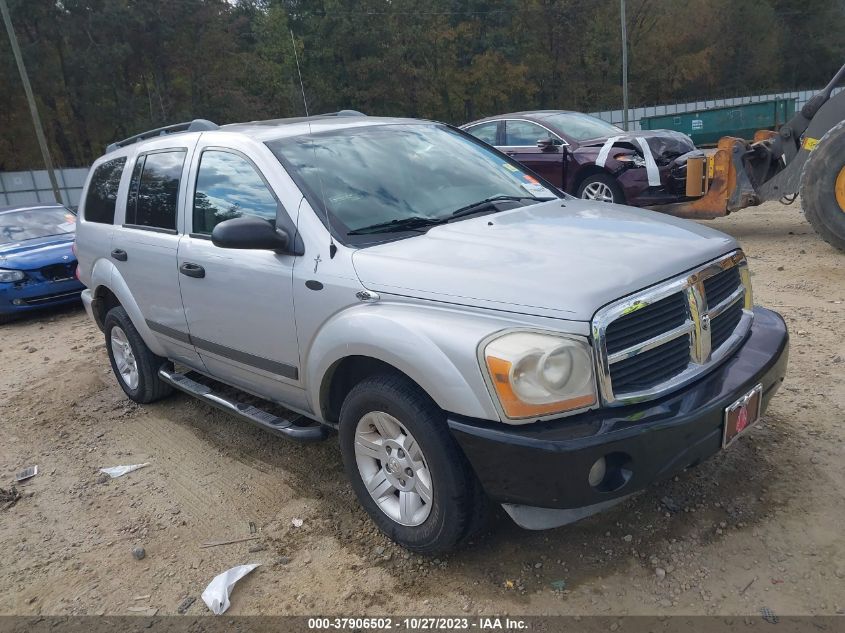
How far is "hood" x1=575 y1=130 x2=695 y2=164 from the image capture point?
29.3 ft

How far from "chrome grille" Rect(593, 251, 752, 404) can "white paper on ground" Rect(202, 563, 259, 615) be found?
5.84ft

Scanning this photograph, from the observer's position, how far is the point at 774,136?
8.27 meters

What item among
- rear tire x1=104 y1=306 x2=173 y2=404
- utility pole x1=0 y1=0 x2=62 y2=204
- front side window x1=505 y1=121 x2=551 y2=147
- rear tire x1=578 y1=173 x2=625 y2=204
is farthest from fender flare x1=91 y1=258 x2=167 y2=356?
utility pole x1=0 y1=0 x2=62 y2=204

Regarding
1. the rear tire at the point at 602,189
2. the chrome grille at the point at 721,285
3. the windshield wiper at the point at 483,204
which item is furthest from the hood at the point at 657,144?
the chrome grille at the point at 721,285

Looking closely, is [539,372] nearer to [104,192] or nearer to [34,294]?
[104,192]

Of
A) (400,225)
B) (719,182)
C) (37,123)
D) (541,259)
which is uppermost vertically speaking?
(37,123)

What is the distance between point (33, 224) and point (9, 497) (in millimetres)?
7141

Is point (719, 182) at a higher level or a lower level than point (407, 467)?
higher

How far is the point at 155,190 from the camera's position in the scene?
4.25 m

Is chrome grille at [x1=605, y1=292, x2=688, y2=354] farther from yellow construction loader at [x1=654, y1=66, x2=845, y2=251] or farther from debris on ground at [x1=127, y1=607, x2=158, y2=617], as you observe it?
yellow construction loader at [x1=654, y1=66, x2=845, y2=251]

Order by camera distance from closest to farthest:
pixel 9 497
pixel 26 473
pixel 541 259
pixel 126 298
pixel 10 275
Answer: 1. pixel 541 259
2. pixel 9 497
3. pixel 26 473
4. pixel 126 298
5. pixel 10 275

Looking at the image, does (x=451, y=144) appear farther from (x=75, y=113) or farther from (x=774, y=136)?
(x=75, y=113)

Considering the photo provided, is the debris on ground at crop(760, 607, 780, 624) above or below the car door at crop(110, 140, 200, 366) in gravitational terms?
below

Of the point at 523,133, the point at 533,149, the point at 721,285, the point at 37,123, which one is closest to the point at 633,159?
the point at 533,149
